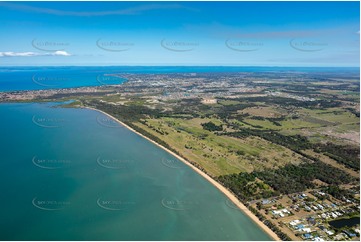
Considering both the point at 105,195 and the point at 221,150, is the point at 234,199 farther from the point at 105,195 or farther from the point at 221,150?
the point at 221,150

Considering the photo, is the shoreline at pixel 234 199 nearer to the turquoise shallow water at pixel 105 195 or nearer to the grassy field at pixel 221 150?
the turquoise shallow water at pixel 105 195

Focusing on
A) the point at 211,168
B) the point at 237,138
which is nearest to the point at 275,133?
the point at 237,138

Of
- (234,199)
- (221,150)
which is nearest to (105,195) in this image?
(234,199)

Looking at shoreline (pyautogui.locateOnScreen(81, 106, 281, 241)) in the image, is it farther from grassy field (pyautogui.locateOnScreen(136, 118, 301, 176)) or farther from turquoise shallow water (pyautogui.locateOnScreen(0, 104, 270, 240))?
grassy field (pyautogui.locateOnScreen(136, 118, 301, 176))

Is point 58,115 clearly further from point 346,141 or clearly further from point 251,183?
point 346,141

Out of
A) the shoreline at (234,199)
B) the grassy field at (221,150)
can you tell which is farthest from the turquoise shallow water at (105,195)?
the grassy field at (221,150)

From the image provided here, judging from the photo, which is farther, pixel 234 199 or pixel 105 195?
pixel 105 195

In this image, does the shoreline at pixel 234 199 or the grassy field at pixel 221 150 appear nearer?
the shoreline at pixel 234 199

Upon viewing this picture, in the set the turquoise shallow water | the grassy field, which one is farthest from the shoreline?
the grassy field
